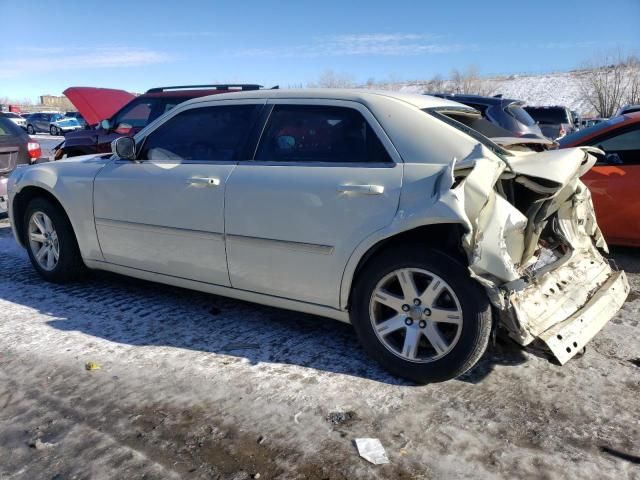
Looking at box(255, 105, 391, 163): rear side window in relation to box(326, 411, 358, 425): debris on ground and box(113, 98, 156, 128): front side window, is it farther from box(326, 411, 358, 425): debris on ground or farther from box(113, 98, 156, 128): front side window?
box(113, 98, 156, 128): front side window

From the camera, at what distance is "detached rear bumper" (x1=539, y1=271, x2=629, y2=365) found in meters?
3.03

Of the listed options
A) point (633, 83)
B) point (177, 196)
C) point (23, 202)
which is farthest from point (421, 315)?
point (633, 83)

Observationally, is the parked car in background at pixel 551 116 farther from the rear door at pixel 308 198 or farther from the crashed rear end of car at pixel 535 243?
the rear door at pixel 308 198

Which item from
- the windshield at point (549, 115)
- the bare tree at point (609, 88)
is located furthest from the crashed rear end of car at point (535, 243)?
the bare tree at point (609, 88)

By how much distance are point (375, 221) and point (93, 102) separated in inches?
318

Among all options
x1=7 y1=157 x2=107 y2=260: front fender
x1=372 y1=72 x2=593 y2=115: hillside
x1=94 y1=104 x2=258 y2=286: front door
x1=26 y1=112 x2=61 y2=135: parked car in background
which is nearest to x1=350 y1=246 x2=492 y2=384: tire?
x1=94 y1=104 x2=258 y2=286: front door

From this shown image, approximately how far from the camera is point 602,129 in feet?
18.6

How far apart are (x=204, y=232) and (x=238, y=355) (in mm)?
875

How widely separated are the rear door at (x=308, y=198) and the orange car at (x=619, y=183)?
3169mm

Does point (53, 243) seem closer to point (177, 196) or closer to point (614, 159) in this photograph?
point (177, 196)

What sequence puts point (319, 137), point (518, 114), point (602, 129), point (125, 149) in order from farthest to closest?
point (518, 114) < point (602, 129) < point (125, 149) < point (319, 137)

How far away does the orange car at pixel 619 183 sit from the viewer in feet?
17.4

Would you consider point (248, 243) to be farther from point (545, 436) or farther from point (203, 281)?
point (545, 436)

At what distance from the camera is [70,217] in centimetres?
469
